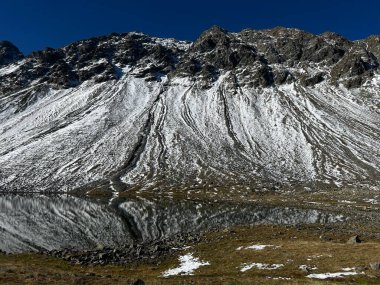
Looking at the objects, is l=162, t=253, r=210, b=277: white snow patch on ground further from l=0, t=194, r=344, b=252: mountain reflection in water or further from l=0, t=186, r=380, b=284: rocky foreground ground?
l=0, t=194, r=344, b=252: mountain reflection in water

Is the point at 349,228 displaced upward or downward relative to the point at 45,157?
downward

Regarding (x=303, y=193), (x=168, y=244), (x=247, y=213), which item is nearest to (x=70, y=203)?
(x=247, y=213)

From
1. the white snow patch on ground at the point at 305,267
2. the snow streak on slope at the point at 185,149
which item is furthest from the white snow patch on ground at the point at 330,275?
the snow streak on slope at the point at 185,149

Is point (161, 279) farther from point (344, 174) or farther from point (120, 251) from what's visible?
point (344, 174)

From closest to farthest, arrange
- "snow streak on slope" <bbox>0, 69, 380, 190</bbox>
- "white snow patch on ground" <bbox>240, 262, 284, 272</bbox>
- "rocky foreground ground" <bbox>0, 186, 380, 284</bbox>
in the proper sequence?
"rocky foreground ground" <bbox>0, 186, 380, 284</bbox> → "white snow patch on ground" <bbox>240, 262, 284, 272</bbox> → "snow streak on slope" <bbox>0, 69, 380, 190</bbox>

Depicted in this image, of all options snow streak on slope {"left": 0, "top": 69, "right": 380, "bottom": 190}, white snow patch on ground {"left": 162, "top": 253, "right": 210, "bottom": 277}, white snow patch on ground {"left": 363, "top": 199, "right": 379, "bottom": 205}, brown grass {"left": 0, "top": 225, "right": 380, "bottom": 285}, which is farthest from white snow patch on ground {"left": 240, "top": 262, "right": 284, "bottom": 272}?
snow streak on slope {"left": 0, "top": 69, "right": 380, "bottom": 190}

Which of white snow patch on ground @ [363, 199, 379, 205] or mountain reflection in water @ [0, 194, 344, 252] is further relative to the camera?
white snow patch on ground @ [363, 199, 379, 205]

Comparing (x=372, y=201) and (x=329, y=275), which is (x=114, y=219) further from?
(x=372, y=201)

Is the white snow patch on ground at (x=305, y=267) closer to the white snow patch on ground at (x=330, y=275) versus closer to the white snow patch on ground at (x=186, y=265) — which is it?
the white snow patch on ground at (x=330, y=275)
